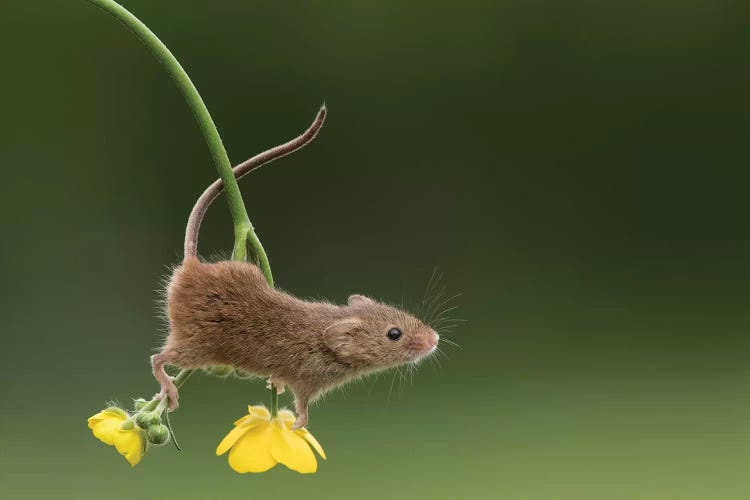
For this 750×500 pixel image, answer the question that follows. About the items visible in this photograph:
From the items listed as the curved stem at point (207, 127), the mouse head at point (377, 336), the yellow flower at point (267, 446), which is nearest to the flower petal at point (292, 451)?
the yellow flower at point (267, 446)

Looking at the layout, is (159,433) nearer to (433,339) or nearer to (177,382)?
(177,382)

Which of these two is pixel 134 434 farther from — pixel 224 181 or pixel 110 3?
pixel 110 3

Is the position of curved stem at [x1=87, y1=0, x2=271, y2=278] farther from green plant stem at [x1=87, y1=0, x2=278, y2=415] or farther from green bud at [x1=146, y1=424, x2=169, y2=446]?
green bud at [x1=146, y1=424, x2=169, y2=446]

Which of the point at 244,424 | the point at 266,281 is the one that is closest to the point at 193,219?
the point at 266,281

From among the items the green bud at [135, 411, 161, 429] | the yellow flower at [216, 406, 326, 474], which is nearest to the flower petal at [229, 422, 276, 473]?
the yellow flower at [216, 406, 326, 474]

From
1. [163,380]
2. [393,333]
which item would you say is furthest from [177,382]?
[393,333]

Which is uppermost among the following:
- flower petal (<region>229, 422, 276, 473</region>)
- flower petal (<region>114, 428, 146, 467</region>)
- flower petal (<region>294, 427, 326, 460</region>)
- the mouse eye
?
the mouse eye
